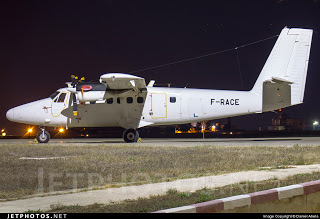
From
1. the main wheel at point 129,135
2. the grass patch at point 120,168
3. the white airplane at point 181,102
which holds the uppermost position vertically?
the white airplane at point 181,102

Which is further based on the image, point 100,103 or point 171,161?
point 100,103

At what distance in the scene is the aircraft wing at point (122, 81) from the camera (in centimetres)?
2338

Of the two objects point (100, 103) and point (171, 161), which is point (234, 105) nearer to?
point (100, 103)

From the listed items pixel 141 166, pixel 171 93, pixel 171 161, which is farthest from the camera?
pixel 171 93

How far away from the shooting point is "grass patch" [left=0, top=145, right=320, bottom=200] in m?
9.97

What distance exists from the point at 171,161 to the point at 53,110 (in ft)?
45.5

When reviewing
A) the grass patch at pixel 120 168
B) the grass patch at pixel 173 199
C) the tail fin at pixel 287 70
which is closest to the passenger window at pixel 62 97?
the grass patch at pixel 120 168

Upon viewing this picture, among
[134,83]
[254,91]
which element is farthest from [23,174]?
[254,91]

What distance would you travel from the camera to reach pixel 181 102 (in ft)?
86.1

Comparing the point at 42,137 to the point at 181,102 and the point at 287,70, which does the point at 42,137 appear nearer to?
the point at 181,102

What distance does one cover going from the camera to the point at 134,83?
968 inches

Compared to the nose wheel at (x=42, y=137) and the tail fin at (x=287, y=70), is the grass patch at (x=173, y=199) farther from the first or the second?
the nose wheel at (x=42, y=137)

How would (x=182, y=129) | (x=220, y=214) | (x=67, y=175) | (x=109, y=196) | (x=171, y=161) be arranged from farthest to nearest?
(x=182, y=129), (x=171, y=161), (x=67, y=175), (x=109, y=196), (x=220, y=214)

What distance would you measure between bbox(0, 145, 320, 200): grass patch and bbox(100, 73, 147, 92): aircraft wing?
22.1 ft
